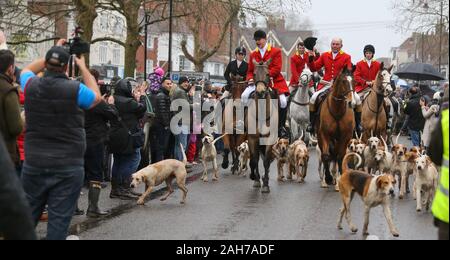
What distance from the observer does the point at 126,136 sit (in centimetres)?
1291

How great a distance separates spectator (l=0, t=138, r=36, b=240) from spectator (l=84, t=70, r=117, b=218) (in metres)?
5.85

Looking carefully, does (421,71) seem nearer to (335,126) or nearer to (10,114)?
(335,126)

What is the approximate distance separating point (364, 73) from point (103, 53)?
56.3 metres

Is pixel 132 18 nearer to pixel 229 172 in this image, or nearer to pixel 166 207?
pixel 229 172

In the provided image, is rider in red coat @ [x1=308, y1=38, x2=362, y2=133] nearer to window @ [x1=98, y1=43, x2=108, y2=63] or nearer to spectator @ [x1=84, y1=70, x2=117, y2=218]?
spectator @ [x1=84, y1=70, x2=117, y2=218]

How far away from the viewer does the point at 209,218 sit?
463 inches

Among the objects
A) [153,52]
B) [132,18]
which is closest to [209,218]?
[132,18]

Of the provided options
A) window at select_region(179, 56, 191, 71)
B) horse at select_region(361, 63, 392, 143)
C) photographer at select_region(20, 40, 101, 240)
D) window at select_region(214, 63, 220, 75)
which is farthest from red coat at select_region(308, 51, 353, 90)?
window at select_region(214, 63, 220, 75)

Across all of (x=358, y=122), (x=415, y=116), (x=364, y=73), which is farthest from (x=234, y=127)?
(x=415, y=116)

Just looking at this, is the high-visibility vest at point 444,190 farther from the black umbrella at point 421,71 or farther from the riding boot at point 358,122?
the black umbrella at point 421,71

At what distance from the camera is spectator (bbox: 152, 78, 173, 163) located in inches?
634

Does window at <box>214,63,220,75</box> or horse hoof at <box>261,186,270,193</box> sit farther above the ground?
window at <box>214,63,220,75</box>

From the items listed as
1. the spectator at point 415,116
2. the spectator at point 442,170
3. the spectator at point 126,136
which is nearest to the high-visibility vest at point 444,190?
the spectator at point 442,170

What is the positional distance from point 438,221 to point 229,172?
12693 mm
